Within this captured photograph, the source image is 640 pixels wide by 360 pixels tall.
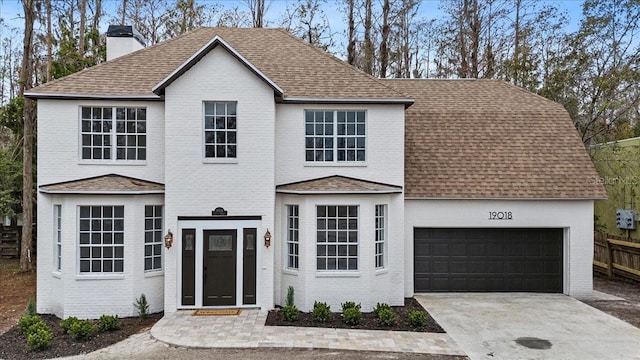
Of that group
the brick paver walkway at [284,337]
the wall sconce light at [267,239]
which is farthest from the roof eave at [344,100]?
the brick paver walkway at [284,337]

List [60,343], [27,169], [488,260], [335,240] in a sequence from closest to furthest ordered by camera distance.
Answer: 1. [60,343]
2. [335,240]
3. [488,260]
4. [27,169]

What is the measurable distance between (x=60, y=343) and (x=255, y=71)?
7.92 meters

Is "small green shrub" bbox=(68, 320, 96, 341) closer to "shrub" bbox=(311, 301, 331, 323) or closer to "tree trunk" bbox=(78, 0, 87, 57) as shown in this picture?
"shrub" bbox=(311, 301, 331, 323)

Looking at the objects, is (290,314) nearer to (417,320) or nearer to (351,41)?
(417,320)

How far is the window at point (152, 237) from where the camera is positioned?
12.9 m

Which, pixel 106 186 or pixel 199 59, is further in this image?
pixel 199 59

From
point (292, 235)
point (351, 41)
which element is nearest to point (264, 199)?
point (292, 235)

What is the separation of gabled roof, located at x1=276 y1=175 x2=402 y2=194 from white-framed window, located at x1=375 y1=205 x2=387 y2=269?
25.4 inches

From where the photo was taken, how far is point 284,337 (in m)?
10.3

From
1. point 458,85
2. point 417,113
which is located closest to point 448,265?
point 417,113

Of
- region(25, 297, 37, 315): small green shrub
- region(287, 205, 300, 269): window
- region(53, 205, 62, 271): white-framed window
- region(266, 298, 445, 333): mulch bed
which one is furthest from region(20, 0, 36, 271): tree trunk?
region(266, 298, 445, 333): mulch bed

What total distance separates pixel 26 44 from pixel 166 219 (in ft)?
38.9

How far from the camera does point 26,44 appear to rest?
1889 cm

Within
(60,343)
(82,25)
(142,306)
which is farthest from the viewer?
(82,25)
